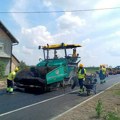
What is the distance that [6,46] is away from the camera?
1335 inches

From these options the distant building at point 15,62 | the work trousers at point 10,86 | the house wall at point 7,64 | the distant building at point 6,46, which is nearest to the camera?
the work trousers at point 10,86

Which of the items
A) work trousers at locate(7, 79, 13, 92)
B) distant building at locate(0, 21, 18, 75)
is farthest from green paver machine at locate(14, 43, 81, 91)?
distant building at locate(0, 21, 18, 75)

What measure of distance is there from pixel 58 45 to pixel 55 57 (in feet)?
2.98

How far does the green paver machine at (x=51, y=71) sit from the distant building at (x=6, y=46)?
12891 millimetres

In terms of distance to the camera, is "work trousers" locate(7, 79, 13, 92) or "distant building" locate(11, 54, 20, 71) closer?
"work trousers" locate(7, 79, 13, 92)

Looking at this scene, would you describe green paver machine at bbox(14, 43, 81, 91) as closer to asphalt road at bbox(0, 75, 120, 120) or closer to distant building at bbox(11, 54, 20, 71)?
asphalt road at bbox(0, 75, 120, 120)

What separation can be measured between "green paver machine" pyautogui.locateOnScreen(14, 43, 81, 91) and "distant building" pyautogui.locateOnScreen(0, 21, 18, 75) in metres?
12.9

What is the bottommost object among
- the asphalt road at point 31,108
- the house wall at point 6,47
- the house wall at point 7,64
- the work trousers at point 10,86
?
the asphalt road at point 31,108

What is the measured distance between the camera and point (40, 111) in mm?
10969

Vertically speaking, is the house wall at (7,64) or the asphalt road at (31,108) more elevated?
the house wall at (7,64)

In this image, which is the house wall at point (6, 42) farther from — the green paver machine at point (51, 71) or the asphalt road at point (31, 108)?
the asphalt road at point (31, 108)

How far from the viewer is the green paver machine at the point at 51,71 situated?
1730 centimetres

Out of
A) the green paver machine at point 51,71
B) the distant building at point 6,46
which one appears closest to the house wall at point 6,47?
the distant building at point 6,46

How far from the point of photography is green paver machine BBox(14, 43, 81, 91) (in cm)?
1730
